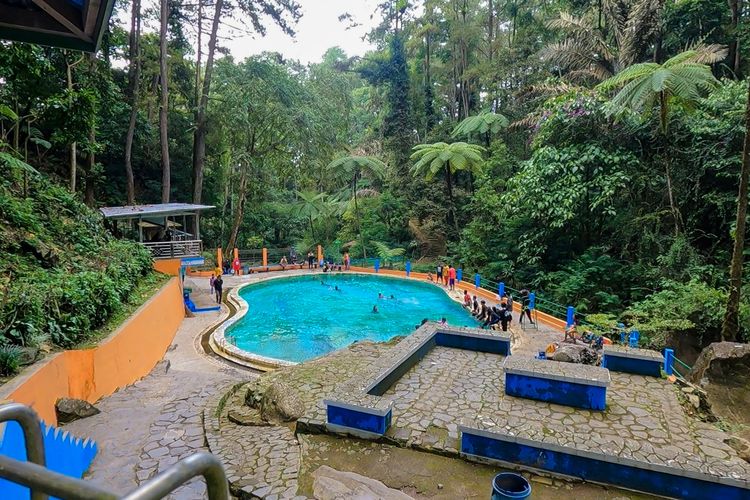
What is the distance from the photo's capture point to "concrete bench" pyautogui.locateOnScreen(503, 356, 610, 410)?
5848 mm

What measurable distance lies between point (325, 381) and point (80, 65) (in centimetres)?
1553

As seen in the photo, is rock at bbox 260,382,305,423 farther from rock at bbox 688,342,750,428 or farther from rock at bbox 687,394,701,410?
rock at bbox 688,342,750,428

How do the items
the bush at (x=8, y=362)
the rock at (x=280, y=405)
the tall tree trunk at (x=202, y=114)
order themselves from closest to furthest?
the bush at (x=8, y=362) → the rock at (x=280, y=405) → the tall tree trunk at (x=202, y=114)

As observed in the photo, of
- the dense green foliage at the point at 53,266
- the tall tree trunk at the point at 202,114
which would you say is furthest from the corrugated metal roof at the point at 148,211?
the tall tree trunk at the point at 202,114

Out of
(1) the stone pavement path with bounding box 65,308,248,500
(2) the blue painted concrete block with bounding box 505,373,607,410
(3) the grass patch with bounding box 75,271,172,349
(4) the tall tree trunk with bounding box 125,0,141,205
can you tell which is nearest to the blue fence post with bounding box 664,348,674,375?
(2) the blue painted concrete block with bounding box 505,373,607,410

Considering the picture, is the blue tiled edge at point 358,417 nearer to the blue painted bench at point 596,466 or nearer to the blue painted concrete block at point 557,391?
the blue painted bench at point 596,466

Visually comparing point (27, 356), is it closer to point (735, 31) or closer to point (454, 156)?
point (454, 156)

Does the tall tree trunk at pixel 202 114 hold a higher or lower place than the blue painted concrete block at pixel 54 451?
higher

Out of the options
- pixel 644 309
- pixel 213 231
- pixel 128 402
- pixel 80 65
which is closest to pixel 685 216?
pixel 644 309

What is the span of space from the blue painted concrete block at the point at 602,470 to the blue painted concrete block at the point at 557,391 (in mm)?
1366

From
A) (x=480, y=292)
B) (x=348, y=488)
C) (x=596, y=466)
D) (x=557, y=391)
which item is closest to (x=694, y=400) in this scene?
(x=557, y=391)

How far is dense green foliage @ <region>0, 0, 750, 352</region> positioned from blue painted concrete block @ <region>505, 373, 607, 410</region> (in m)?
5.09

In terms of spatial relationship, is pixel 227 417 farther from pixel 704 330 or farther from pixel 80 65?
pixel 80 65

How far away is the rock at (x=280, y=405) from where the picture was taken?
6.02 m
